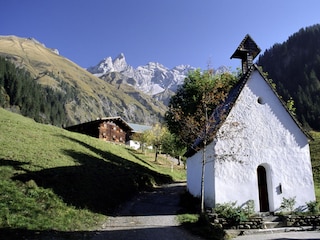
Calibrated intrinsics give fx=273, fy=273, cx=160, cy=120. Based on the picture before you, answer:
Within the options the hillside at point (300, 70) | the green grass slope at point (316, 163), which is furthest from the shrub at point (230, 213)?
the hillside at point (300, 70)

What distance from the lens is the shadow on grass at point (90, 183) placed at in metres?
17.3

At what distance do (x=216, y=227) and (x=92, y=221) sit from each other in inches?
258

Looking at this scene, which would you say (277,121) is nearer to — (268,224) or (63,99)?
(268,224)

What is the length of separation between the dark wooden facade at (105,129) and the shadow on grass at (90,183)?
35950 millimetres

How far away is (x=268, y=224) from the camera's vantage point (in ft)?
50.2

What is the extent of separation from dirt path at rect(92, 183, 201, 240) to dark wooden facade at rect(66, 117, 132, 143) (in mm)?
45146

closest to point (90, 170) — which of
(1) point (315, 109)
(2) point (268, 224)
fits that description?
(2) point (268, 224)

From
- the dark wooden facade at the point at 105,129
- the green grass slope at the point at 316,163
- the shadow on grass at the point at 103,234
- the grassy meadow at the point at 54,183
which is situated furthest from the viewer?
the dark wooden facade at the point at 105,129

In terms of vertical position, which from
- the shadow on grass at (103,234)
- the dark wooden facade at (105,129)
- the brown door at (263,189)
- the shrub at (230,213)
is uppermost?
the dark wooden facade at (105,129)

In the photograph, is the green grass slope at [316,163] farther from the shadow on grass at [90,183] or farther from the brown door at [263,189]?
the shadow on grass at [90,183]

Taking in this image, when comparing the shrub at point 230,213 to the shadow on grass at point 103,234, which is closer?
Result: the shadow on grass at point 103,234

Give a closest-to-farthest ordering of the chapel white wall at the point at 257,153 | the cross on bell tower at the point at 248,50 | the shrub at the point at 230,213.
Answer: the shrub at the point at 230,213
the chapel white wall at the point at 257,153
the cross on bell tower at the point at 248,50

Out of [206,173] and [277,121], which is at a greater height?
[277,121]

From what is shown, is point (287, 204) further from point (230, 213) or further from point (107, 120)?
point (107, 120)
